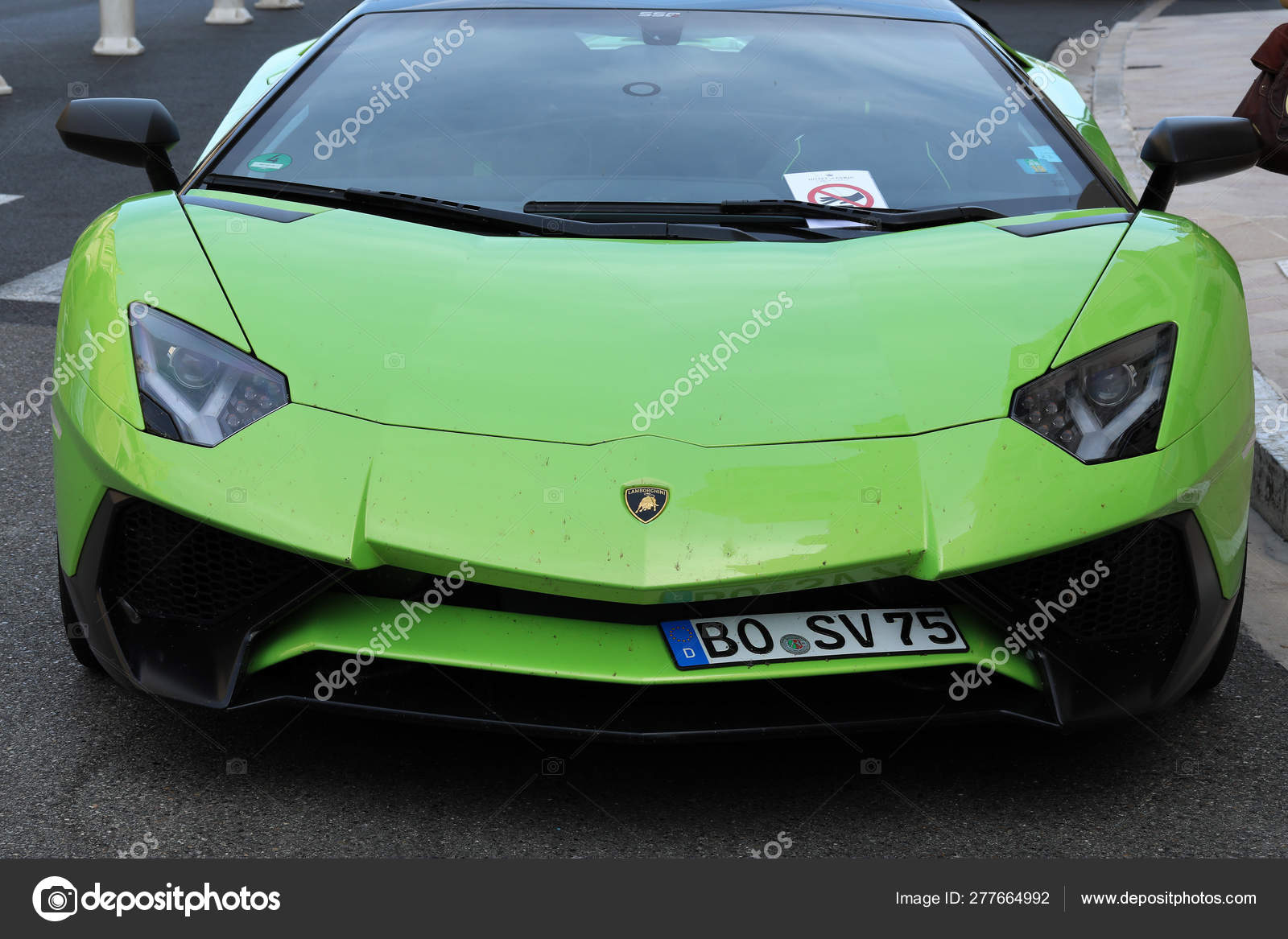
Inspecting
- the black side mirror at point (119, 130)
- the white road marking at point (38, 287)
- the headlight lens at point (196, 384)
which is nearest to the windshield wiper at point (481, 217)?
the black side mirror at point (119, 130)

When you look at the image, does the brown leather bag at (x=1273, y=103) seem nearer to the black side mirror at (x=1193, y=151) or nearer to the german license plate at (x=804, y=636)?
the black side mirror at (x=1193, y=151)

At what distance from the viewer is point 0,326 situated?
18.1 feet

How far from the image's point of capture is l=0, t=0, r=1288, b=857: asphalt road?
2.41 m

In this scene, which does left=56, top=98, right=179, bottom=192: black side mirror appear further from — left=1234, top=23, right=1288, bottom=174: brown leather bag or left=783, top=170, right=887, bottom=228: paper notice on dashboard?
left=1234, top=23, right=1288, bottom=174: brown leather bag

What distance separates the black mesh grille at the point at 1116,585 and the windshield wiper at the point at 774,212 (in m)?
0.85

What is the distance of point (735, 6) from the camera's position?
3.81m

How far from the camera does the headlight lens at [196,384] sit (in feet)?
8.09

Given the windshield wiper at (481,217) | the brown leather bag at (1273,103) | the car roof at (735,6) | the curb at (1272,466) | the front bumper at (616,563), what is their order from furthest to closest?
the brown leather bag at (1273,103) → the curb at (1272,466) → the car roof at (735,6) → the windshield wiper at (481,217) → the front bumper at (616,563)

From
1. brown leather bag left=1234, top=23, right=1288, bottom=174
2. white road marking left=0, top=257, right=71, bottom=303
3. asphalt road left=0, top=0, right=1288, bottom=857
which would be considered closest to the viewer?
asphalt road left=0, top=0, right=1288, bottom=857

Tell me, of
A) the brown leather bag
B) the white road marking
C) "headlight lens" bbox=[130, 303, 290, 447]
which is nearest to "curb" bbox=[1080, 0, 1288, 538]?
the brown leather bag

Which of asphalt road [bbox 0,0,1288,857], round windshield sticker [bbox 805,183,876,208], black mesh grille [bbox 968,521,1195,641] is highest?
round windshield sticker [bbox 805,183,876,208]

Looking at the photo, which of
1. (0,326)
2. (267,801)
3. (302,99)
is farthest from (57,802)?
(0,326)

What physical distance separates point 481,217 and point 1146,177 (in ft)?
19.1

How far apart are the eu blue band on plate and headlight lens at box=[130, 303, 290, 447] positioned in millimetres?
721
